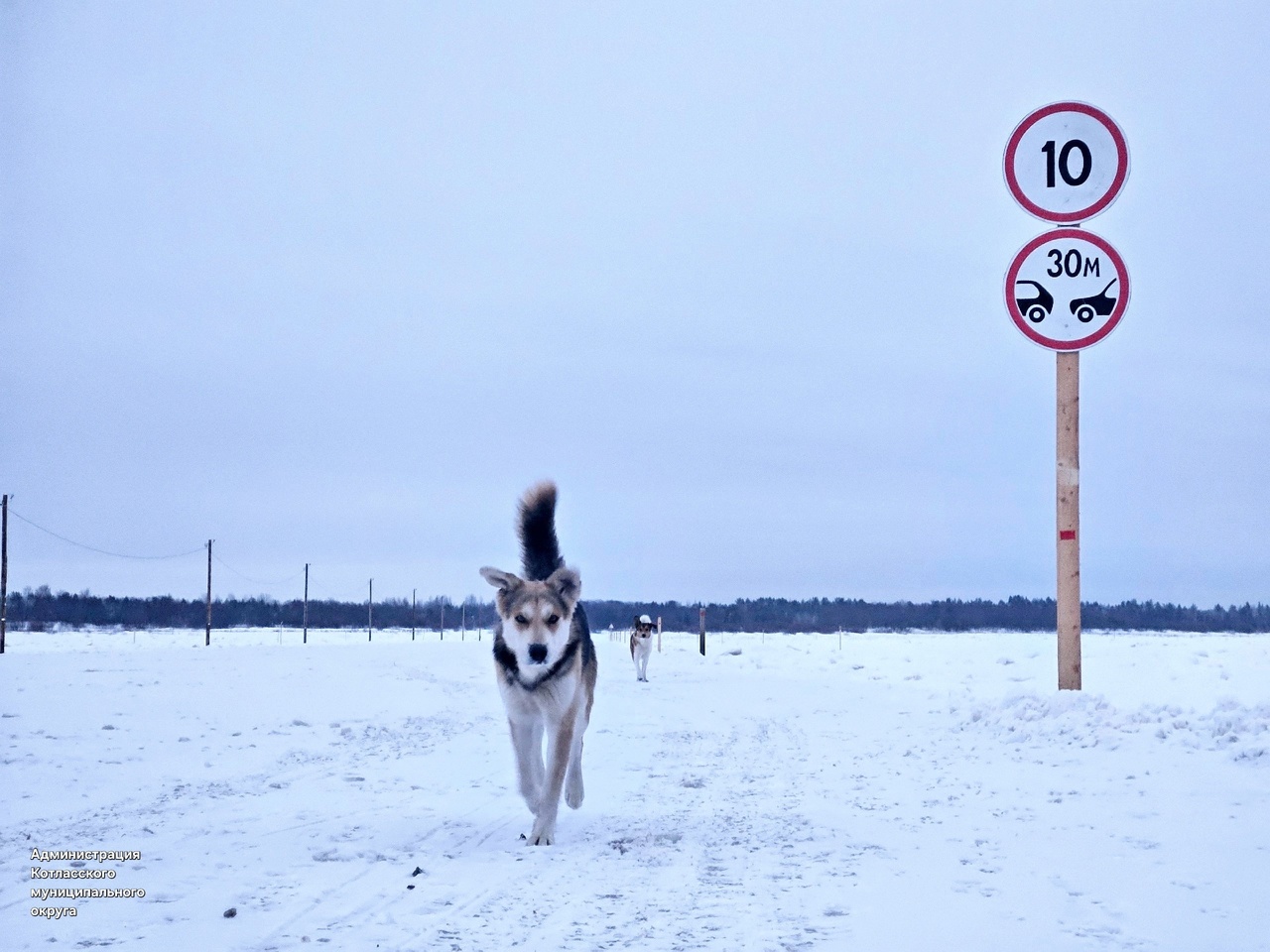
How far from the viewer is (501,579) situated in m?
7.32

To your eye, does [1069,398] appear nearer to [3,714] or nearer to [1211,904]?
[1211,904]

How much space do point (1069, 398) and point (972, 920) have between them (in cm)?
723

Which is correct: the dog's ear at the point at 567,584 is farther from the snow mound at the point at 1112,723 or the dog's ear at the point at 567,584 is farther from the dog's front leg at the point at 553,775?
the snow mound at the point at 1112,723

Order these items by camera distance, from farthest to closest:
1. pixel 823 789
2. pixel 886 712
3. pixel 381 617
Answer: pixel 381 617 → pixel 886 712 → pixel 823 789

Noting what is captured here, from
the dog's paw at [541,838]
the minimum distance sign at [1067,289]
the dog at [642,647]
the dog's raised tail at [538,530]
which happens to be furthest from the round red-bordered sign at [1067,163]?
the dog at [642,647]

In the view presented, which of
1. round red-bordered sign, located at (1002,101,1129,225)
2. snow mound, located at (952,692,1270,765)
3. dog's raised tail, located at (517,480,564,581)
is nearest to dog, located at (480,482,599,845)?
dog's raised tail, located at (517,480,564,581)

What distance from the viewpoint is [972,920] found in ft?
13.9

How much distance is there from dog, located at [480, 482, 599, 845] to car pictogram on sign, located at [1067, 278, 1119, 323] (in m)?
5.78

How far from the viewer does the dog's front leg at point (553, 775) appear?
630cm

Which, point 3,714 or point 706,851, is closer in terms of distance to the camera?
point 706,851

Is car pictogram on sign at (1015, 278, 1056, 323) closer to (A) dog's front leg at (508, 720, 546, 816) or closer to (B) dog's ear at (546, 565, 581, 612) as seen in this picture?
(B) dog's ear at (546, 565, 581, 612)

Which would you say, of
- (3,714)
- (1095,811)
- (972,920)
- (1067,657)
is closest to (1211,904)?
(972,920)

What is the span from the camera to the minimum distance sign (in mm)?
10000

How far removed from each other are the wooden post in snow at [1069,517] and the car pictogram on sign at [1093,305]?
36 centimetres
